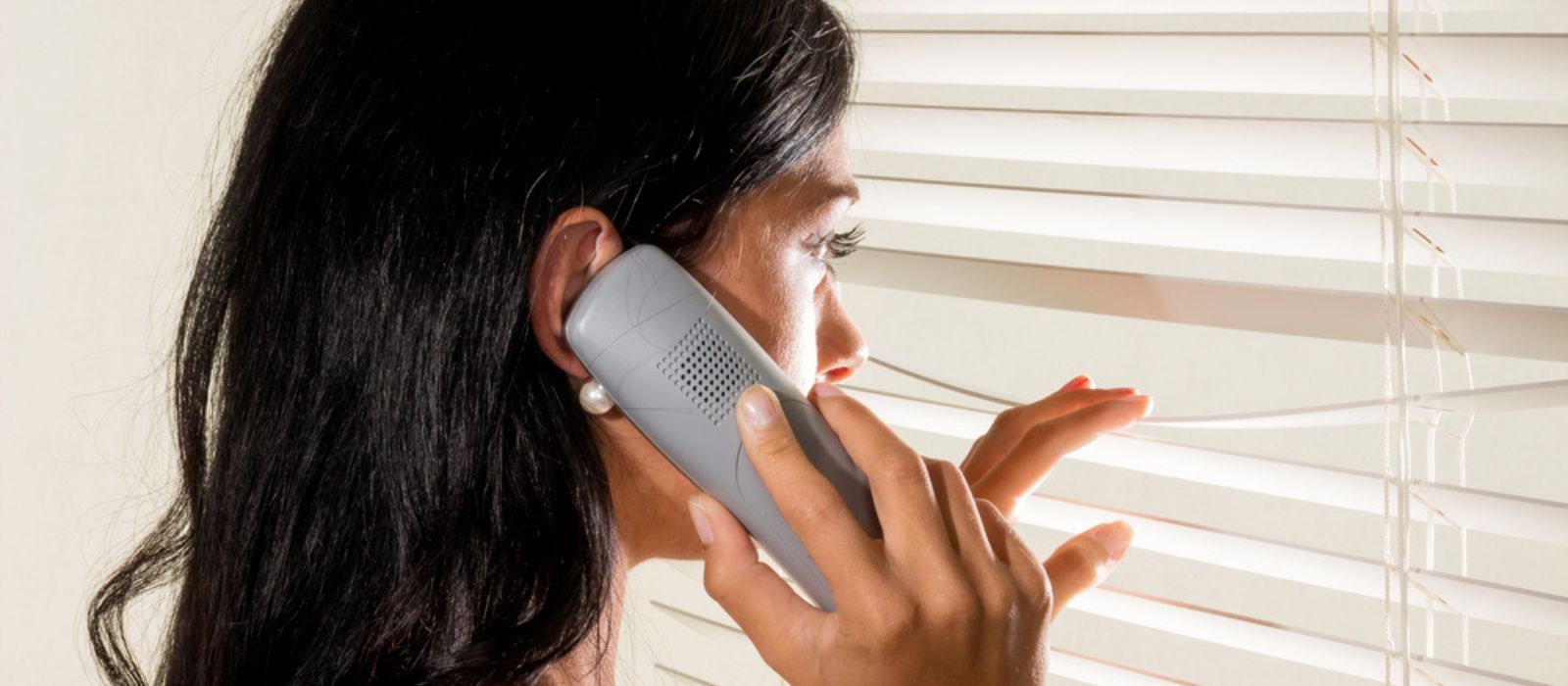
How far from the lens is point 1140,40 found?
3.24 feet

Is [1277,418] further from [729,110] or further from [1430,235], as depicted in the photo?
[729,110]

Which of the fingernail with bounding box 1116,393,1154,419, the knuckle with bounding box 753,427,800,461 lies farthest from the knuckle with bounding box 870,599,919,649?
the fingernail with bounding box 1116,393,1154,419

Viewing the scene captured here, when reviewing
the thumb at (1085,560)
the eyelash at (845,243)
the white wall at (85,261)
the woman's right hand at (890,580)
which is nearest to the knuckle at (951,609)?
the woman's right hand at (890,580)

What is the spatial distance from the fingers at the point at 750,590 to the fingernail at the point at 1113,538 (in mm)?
264

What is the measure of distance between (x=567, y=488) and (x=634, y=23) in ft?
0.97

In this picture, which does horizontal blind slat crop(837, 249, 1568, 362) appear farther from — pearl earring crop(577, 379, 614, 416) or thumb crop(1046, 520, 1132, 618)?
pearl earring crop(577, 379, 614, 416)

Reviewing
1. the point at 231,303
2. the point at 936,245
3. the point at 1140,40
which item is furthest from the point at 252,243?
the point at 1140,40

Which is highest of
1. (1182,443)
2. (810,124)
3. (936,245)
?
(810,124)

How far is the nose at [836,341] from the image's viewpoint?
1.00 m

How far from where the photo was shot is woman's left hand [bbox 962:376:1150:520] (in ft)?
3.36

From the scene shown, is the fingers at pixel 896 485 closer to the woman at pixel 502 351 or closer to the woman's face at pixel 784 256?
the woman at pixel 502 351

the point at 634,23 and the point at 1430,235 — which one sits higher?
the point at 634,23

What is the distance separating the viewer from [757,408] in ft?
2.69

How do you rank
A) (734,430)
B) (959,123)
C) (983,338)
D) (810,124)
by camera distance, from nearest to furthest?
(734,430)
(810,124)
(959,123)
(983,338)
